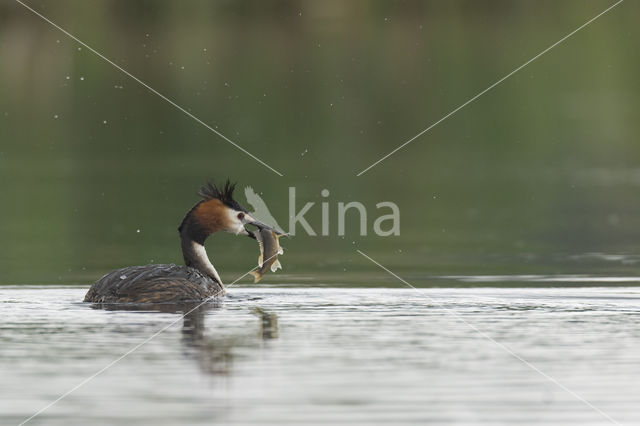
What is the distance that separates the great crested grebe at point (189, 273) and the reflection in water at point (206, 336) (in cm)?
15

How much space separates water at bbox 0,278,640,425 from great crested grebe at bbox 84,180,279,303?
31 centimetres

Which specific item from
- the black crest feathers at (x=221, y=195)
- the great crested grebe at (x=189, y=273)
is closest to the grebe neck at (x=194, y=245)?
the great crested grebe at (x=189, y=273)

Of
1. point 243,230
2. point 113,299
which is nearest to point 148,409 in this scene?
point 113,299

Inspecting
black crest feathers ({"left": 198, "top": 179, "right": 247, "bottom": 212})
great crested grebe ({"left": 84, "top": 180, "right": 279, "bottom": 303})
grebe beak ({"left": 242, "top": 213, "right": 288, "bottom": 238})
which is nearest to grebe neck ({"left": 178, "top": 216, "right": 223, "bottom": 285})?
great crested grebe ({"left": 84, "top": 180, "right": 279, "bottom": 303})

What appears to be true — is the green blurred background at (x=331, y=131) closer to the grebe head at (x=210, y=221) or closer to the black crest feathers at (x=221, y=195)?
the grebe head at (x=210, y=221)

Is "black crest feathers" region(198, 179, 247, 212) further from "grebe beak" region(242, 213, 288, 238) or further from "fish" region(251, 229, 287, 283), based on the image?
"fish" region(251, 229, 287, 283)

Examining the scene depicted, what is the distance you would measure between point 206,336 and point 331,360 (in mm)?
1372

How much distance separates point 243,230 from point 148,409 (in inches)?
222

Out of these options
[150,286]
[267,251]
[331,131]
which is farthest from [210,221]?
[331,131]

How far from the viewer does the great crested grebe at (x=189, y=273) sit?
1270 centimetres

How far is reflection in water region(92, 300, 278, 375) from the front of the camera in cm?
973

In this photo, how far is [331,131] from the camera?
96.5ft

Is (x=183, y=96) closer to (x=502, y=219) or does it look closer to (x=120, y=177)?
(x=120, y=177)

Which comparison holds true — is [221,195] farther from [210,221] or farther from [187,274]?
[187,274]
